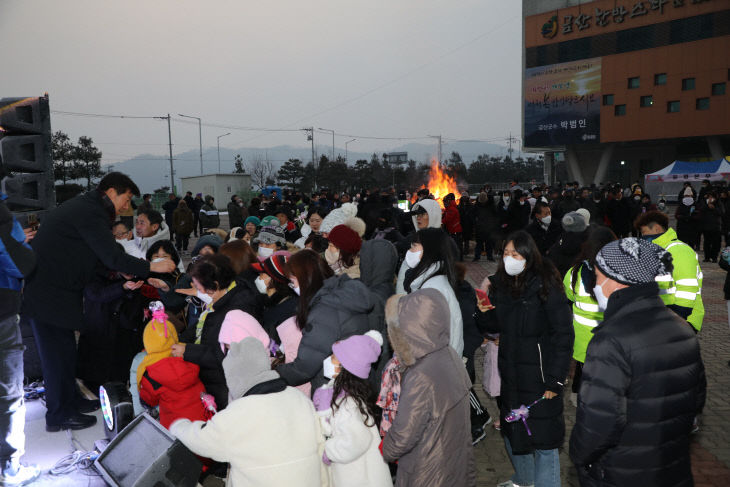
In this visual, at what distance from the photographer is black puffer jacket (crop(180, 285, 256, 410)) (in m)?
3.80

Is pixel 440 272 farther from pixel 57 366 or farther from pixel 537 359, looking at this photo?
pixel 57 366

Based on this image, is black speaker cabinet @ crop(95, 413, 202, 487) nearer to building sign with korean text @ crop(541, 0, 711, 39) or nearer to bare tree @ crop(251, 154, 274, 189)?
building sign with korean text @ crop(541, 0, 711, 39)

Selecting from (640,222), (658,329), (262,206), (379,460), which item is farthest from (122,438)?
(262,206)

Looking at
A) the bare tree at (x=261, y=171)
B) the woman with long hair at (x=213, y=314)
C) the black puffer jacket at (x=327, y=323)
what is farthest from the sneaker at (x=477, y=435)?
the bare tree at (x=261, y=171)

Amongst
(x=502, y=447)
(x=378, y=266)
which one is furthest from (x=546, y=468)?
(x=378, y=266)

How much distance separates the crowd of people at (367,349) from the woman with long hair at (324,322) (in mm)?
13

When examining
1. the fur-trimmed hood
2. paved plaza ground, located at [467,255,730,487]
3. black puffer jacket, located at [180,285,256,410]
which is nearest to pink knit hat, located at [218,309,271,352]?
black puffer jacket, located at [180,285,256,410]

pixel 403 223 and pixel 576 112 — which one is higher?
pixel 576 112

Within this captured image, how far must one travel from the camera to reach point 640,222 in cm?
539

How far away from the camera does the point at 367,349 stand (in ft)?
10.0

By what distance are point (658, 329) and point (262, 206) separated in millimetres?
13064

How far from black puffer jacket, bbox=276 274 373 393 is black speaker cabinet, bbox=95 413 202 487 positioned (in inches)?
29.3

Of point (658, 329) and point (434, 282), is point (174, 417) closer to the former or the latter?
point (434, 282)

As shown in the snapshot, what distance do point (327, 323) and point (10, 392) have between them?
2.48 metres
